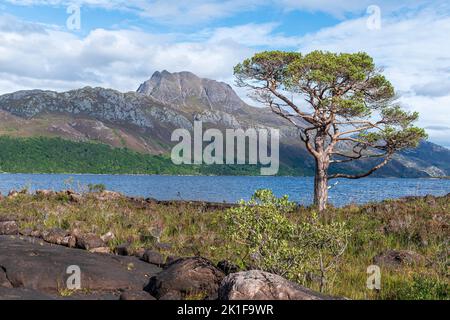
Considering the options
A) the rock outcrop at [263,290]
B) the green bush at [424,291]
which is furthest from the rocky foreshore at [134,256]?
the green bush at [424,291]

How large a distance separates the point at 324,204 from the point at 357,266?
14518mm

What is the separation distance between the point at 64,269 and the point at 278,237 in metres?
5.81

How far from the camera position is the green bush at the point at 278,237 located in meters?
10.9

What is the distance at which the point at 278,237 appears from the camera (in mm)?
12117

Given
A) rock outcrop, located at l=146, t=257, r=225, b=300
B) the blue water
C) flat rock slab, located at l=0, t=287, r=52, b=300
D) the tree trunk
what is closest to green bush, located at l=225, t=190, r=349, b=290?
rock outcrop, located at l=146, t=257, r=225, b=300

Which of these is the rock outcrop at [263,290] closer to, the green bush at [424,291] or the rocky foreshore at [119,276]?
the rocky foreshore at [119,276]

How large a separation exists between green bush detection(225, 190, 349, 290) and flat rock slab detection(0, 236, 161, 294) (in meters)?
2.97

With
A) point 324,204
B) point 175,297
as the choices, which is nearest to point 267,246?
point 175,297

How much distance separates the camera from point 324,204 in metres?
28.2

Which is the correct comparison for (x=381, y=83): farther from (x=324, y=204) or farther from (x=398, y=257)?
(x=398, y=257)

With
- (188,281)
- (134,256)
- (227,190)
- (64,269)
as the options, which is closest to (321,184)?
(134,256)

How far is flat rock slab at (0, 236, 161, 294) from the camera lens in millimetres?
11359

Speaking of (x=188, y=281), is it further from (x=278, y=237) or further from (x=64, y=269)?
(x=64, y=269)

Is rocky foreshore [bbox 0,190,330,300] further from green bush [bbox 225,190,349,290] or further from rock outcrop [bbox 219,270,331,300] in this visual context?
green bush [bbox 225,190,349,290]
